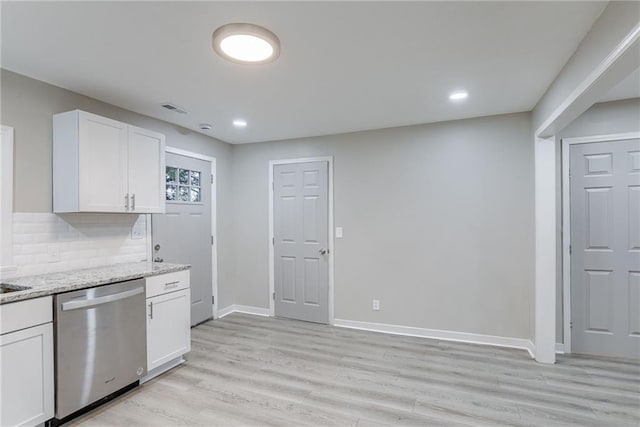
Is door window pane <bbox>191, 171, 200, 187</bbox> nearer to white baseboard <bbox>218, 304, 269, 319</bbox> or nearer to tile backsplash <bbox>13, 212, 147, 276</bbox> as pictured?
tile backsplash <bbox>13, 212, 147, 276</bbox>

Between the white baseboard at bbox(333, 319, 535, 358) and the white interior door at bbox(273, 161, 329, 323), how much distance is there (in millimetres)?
426

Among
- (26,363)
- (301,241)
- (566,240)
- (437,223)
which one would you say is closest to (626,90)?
(566,240)

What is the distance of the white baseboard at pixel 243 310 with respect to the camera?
4512 mm

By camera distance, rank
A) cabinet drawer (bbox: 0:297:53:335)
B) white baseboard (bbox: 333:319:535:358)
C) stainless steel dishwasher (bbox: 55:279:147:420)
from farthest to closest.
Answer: white baseboard (bbox: 333:319:535:358), stainless steel dishwasher (bbox: 55:279:147:420), cabinet drawer (bbox: 0:297:53:335)

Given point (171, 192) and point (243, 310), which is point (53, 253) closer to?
point (171, 192)

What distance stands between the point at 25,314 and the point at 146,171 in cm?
151

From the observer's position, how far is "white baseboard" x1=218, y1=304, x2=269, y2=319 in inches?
178

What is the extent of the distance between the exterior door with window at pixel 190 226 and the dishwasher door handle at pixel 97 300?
3.53 ft

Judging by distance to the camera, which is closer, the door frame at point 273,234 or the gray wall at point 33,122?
the gray wall at point 33,122

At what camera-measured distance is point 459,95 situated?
2879 millimetres

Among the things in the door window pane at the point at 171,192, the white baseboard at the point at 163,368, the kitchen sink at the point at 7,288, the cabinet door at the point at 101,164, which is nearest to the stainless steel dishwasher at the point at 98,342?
the white baseboard at the point at 163,368

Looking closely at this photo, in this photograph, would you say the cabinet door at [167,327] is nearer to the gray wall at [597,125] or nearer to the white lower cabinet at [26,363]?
the white lower cabinet at [26,363]

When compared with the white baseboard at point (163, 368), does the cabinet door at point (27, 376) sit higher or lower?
higher

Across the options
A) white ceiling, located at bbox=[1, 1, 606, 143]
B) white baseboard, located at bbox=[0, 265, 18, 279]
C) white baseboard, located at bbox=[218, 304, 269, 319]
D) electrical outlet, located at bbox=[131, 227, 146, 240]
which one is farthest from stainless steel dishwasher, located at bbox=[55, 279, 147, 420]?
white baseboard, located at bbox=[218, 304, 269, 319]
